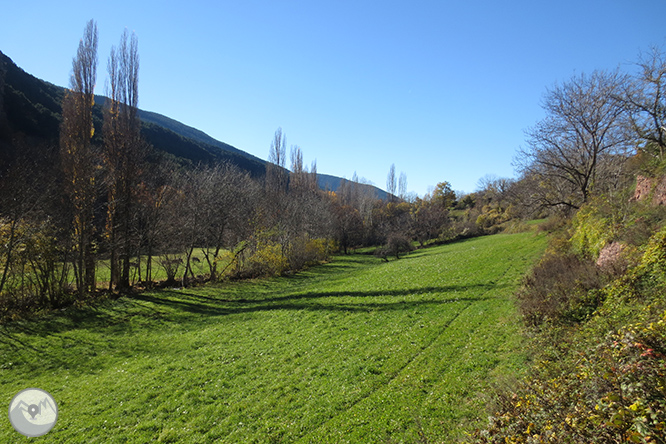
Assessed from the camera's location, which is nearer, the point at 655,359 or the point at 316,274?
the point at 655,359

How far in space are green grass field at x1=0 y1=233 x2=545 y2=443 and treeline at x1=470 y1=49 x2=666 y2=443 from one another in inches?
42.2

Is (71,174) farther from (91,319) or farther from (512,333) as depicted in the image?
(512,333)

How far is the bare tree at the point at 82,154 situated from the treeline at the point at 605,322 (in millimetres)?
24080

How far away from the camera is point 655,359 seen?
362cm

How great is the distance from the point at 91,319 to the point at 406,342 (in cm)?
1758

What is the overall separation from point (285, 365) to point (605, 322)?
849 cm

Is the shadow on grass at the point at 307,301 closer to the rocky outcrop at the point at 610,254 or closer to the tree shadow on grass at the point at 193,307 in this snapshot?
the tree shadow on grass at the point at 193,307

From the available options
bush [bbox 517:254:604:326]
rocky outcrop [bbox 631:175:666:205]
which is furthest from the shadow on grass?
rocky outcrop [bbox 631:175:666:205]

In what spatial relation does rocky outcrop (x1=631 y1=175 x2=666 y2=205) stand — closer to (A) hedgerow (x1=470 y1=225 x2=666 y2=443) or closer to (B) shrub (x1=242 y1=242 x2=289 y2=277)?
(A) hedgerow (x1=470 y1=225 x2=666 y2=443)

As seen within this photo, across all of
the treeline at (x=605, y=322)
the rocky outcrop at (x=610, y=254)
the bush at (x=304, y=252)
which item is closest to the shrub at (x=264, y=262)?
the bush at (x=304, y=252)

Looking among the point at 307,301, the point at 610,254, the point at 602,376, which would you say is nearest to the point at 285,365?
the point at 602,376

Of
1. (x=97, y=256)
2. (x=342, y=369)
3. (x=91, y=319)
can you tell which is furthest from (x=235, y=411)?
(x=97, y=256)

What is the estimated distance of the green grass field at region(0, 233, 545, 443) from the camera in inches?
265

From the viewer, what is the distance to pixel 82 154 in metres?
20.6
